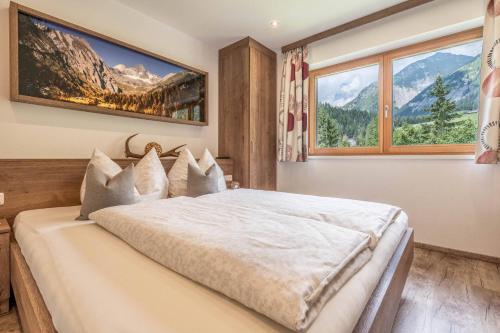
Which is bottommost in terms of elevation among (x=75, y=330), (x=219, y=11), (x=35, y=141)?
(x=75, y=330)

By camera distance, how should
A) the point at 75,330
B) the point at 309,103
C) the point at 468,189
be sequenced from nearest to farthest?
the point at 75,330
the point at 468,189
the point at 309,103

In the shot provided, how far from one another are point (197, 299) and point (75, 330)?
0.96 ft

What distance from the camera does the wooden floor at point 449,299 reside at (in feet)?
4.29

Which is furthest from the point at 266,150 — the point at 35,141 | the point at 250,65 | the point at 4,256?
the point at 4,256

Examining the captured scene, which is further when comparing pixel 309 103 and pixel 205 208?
pixel 309 103

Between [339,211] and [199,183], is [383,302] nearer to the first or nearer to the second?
[339,211]

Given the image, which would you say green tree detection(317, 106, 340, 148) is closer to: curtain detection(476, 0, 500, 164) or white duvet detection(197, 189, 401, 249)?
curtain detection(476, 0, 500, 164)

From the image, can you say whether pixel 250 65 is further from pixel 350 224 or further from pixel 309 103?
pixel 350 224

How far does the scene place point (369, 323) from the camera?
711mm

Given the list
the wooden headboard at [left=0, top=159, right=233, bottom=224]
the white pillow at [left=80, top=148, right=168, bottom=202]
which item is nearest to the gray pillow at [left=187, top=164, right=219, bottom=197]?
the white pillow at [left=80, top=148, right=168, bottom=202]

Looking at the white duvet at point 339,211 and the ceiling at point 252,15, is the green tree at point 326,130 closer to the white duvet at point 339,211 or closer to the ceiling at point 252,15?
the ceiling at point 252,15

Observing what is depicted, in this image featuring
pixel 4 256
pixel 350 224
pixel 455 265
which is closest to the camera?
pixel 350 224

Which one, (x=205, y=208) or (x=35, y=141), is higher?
(x=35, y=141)

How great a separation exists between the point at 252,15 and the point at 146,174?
6.69ft
